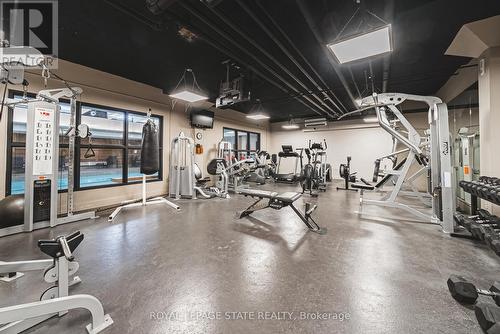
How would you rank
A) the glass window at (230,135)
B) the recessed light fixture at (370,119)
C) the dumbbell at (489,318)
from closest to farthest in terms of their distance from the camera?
the dumbbell at (489,318) → the recessed light fixture at (370,119) → the glass window at (230,135)

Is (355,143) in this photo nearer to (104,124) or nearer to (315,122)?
(315,122)

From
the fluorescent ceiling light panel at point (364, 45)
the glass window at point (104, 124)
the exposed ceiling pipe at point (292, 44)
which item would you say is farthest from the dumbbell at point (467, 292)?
the glass window at point (104, 124)

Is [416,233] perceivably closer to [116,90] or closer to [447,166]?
[447,166]

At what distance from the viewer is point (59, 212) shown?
4.04 metres

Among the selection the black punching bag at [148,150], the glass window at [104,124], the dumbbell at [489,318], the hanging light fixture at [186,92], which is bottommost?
the dumbbell at [489,318]

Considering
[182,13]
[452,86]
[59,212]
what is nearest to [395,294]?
[182,13]

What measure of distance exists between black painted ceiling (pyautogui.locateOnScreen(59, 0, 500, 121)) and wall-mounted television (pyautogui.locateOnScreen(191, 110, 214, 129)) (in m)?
1.41

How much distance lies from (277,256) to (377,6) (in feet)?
11.7

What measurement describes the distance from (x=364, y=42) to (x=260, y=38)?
166cm

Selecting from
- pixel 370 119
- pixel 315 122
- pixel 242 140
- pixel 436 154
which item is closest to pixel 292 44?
pixel 436 154

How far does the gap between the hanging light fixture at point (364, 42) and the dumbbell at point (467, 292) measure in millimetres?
2739

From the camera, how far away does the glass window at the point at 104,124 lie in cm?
481

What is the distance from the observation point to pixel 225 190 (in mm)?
6125

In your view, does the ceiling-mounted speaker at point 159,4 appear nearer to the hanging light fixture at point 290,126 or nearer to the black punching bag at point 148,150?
the black punching bag at point 148,150
